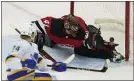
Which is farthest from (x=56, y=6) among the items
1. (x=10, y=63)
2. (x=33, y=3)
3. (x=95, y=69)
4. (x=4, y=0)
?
(x=10, y=63)

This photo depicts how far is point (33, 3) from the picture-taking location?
2.90 m

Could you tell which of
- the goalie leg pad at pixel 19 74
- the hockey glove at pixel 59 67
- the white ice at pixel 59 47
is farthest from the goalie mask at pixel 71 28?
the goalie leg pad at pixel 19 74

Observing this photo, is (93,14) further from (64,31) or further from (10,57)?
(10,57)

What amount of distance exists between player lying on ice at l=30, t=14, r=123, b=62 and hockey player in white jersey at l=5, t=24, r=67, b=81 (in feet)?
0.73

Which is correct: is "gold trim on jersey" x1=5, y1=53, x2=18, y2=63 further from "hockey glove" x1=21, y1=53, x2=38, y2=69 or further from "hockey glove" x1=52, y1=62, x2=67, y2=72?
"hockey glove" x1=52, y1=62, x2=67, y2=72

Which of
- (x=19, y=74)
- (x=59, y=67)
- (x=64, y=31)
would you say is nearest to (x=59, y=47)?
(x=64, y=31)

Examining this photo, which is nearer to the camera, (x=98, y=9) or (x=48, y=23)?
(x=48, y=23)

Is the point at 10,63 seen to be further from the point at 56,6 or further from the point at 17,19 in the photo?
the point at 56,6

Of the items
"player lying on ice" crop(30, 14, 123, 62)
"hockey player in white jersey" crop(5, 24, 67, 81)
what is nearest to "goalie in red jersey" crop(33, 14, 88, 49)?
"player lying on ice" crop(30, 14, 123, 62)

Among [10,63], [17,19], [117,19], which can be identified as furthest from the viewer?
[17,19]

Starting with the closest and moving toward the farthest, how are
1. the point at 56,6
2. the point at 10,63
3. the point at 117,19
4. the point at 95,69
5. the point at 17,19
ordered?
the point at 10,63 → the point at 95,69 → the point at 117,19 → the point at 17,19 → the point at 56,6

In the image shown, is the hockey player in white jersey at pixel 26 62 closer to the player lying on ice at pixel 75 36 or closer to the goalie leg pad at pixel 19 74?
the goalie leg pad at pixel 19 74

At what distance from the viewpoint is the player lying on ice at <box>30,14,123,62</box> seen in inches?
77.3

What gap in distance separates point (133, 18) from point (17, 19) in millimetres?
798
